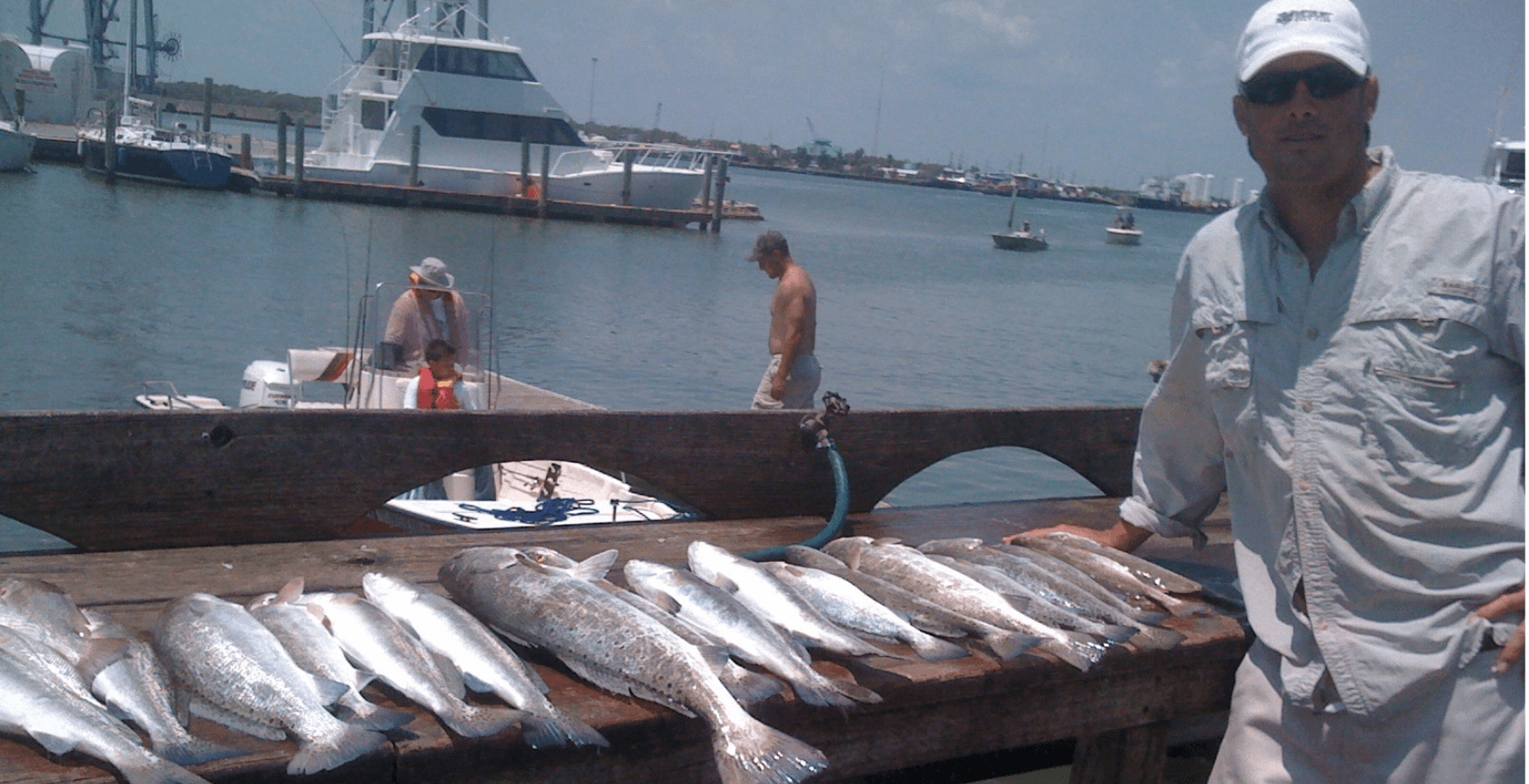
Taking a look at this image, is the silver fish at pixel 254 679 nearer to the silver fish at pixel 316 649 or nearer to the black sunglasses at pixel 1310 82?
the silver fish at pixel 316 649

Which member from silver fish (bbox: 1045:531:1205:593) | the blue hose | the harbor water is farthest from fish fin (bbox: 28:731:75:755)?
the harbor water

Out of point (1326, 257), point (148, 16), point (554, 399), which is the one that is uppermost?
point (148, 16)

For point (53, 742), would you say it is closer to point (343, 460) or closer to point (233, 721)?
point (233, 721)

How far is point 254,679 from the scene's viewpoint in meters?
2.48

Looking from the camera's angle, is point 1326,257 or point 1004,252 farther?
point 1004,252

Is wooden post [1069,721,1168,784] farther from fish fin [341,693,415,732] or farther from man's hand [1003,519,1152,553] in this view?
fish fin [341,693,415,732]

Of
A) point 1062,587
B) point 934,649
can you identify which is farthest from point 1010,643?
point 1062,587

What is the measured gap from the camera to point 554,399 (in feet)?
38.1

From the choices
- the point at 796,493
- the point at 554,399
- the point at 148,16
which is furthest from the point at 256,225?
the point at 148,16

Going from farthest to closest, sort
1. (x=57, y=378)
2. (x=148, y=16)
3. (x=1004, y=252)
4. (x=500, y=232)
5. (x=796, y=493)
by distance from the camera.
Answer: (x=148, y=16), (x=1004, y=252), (x=500, y=232), (x=57, y=378), (x=796, y=493)

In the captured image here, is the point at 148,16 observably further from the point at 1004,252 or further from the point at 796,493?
the point at 796,493

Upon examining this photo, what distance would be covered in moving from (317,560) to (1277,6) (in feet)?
9.61

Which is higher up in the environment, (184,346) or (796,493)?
(796,493)

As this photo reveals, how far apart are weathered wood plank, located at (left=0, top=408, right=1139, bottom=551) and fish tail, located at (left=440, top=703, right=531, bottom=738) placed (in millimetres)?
1472
